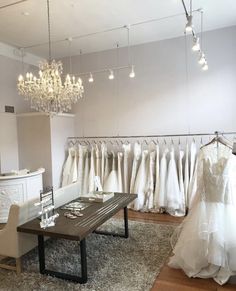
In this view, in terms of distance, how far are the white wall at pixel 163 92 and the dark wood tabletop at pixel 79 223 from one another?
222 cm

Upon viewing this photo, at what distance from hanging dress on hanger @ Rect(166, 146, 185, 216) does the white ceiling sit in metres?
2.27

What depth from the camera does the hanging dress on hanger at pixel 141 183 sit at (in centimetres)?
452

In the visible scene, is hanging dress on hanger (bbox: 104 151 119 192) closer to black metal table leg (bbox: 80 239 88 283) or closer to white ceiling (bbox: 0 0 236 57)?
black metal table leg (bbox: 80 239 88 283)

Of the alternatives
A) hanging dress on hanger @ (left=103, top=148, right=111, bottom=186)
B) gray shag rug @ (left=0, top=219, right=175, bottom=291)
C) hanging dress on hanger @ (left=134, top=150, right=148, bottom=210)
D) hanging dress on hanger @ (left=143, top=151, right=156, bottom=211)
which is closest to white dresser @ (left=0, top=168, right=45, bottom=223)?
gray shag rug @ (left=0, top=219, right=175, bottom=291)

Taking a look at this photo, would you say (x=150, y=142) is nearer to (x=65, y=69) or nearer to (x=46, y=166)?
(x=46, y=166)

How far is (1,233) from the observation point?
2.62 meters

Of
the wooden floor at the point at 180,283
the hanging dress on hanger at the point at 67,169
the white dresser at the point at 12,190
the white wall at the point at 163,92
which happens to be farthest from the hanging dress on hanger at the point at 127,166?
the wooden floor at the point at 180,283

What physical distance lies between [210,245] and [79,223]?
4.32 ft

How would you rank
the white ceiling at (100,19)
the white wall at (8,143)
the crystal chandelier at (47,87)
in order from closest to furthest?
the crystal chandelier at (47,87) < the white ceiling at (100,19) < the white wall at (8,143)

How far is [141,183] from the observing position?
452cm

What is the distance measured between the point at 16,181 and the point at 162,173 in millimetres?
2535

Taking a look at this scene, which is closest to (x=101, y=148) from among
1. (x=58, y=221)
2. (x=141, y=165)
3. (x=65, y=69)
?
(x=141, y=165)

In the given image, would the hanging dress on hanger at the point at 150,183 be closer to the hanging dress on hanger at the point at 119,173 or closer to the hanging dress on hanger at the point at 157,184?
the hanging dress on hanger at the point at 157,184

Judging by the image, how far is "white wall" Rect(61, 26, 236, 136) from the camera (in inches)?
169
